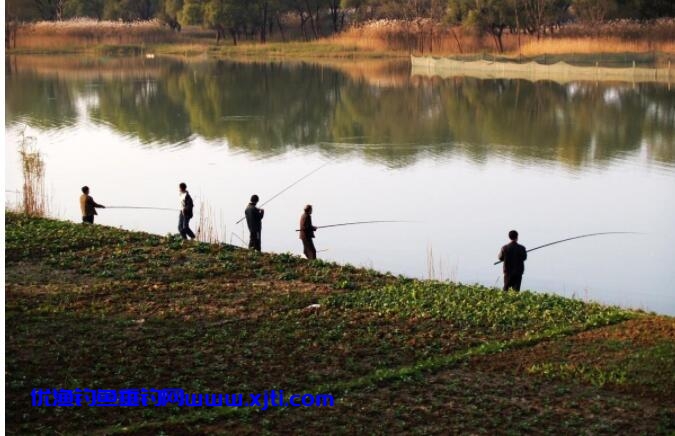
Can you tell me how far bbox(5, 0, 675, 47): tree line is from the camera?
55906 millimetres

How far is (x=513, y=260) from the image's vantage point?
43.8ft

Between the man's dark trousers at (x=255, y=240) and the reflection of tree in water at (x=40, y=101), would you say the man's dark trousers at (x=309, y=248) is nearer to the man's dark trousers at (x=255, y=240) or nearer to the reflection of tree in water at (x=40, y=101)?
the man's dark trousers at (x=255, y=240)

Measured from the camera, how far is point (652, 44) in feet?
167

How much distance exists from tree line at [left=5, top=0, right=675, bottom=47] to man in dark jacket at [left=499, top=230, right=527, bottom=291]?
140ft

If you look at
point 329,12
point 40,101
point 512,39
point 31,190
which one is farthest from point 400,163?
point 329,12

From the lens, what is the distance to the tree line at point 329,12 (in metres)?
55.9

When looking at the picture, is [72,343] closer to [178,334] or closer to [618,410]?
[178,334]

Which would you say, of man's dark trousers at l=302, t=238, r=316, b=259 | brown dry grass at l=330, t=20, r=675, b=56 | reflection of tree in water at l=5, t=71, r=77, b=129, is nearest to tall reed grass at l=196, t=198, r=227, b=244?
man's dark trousers at l=302, t=238, r=316, b=259

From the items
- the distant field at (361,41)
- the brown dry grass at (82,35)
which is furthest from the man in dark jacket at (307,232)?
the brown dry grass at (82,35)

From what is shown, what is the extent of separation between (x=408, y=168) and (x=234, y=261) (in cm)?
1140

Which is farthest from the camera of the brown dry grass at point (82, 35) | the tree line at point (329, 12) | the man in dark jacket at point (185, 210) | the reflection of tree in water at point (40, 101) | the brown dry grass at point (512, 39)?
the brown dry grass at point (82, 35)

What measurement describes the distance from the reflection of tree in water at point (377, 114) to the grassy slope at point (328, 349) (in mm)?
13720

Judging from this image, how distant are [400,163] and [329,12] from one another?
49.9 m

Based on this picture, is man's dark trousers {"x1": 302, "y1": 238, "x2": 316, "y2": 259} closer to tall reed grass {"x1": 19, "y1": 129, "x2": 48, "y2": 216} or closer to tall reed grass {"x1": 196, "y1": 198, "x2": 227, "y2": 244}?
tall reed grass {"x1": 196, "y1": 198, "x2": 227, "y2": 244}
